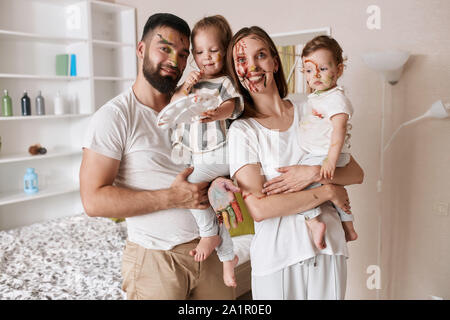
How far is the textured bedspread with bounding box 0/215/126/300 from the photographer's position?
1.65 meters

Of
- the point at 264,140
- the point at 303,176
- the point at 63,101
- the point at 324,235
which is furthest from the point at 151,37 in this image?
the point at 63,101

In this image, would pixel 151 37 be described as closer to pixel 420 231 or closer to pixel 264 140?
pixel 264 140

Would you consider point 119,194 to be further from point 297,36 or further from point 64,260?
point 297,36

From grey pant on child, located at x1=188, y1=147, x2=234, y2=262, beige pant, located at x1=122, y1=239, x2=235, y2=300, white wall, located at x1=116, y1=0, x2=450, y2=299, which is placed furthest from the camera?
white wall, located at x1=116, y1=0, x2=450, y2=299

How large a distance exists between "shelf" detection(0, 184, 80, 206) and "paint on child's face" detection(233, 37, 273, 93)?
6.60 feet

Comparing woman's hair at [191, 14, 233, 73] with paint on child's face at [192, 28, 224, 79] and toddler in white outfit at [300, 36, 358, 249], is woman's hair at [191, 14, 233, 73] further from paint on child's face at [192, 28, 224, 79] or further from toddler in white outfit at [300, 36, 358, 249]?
toddler in white outfit at [300, 36, 358, 249]

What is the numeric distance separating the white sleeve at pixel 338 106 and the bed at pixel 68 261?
1.20 m

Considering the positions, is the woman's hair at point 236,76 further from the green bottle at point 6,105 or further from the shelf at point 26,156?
the green bottle at point 6,105

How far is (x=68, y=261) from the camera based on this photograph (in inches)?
77.2

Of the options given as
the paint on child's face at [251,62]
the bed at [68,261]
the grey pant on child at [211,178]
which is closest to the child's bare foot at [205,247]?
the grey pant on child at [211,178]

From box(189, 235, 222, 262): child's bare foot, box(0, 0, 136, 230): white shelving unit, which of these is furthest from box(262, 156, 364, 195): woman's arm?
box(0, 0, 136, 230): white shelving unit

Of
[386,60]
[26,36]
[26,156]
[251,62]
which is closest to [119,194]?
[251,62]

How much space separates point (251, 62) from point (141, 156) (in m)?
0.37

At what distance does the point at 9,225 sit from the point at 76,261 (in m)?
1.18
